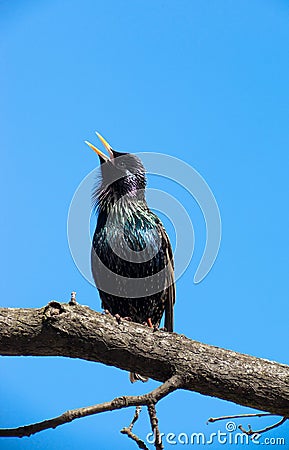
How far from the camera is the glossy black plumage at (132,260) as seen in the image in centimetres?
484

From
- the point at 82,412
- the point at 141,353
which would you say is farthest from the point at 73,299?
the point at 82,412

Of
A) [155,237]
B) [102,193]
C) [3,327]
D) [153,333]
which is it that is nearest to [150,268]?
[155,237]

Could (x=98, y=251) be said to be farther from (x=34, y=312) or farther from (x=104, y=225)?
(x=34, y=312)

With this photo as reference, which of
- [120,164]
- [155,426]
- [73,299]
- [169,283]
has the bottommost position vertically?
[155,426]

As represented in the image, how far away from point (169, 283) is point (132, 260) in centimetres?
42

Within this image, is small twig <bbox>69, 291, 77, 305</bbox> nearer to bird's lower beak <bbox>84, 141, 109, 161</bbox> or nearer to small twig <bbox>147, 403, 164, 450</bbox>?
small twig <bbox>147, 403, 164, 450</bbox>

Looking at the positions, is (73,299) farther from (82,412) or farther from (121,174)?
(121,174)

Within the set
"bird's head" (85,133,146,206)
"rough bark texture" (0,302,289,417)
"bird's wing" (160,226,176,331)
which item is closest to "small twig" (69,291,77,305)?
"rough bark texture" (0,302,289,417)

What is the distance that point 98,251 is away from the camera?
4.90 metres

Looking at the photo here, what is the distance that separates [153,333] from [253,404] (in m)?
0.63

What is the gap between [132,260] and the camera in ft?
15.8

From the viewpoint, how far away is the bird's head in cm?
534

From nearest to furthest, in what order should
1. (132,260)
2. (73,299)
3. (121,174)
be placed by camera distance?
(73,299), (132,260), (121,174)

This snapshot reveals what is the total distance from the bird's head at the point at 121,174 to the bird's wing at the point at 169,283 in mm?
528
